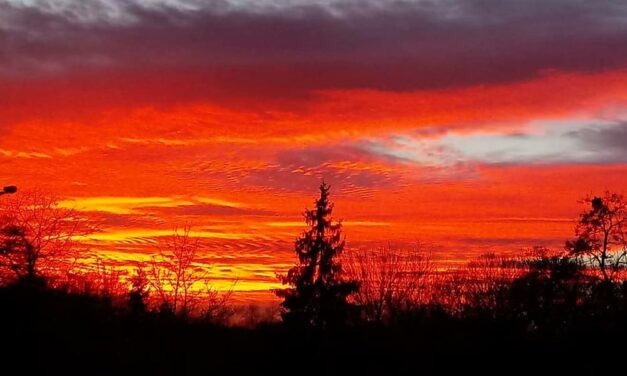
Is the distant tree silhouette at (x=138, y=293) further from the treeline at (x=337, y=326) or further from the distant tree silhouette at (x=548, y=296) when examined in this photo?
the distant tree silhouette at (x=548, y=296)

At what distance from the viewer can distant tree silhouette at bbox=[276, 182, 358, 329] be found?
5872cm

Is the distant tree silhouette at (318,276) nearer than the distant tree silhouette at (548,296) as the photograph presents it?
No

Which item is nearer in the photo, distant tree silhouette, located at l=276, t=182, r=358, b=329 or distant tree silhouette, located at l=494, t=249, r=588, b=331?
distant tree silhouette, located at l=494, t=249, r=588, b=331

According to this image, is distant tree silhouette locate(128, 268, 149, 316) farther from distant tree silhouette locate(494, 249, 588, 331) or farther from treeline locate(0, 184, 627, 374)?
distant tree silhouette locate(494, 249, 588, 331)

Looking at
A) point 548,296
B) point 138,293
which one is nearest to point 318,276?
point 138,293

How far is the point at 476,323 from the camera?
24.0m

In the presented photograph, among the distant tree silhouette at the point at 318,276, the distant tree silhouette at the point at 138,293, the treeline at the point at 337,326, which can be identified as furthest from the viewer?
the distant tree silhouette at the point at 318,276

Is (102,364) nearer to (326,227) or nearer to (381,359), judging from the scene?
(381,359)

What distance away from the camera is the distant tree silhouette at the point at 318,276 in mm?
58719

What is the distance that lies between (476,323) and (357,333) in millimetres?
3403

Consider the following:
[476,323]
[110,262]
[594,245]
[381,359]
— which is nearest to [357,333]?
[381,359]

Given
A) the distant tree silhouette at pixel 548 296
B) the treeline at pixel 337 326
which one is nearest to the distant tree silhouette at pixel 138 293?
the treeline at pixel 337 326

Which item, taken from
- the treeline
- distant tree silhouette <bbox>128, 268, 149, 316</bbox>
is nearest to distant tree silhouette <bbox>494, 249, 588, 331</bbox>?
the treeline

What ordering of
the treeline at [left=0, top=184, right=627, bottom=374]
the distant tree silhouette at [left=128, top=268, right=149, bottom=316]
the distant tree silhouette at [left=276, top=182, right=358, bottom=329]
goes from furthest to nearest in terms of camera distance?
the distant tree silhouette at [left=276, top=182, right=358, bottom=329], the distant tree silhouette at [left=128, top=268, right=149, bottom=316], the treeline at [left=0, top=184, right=627, bottom=374]
